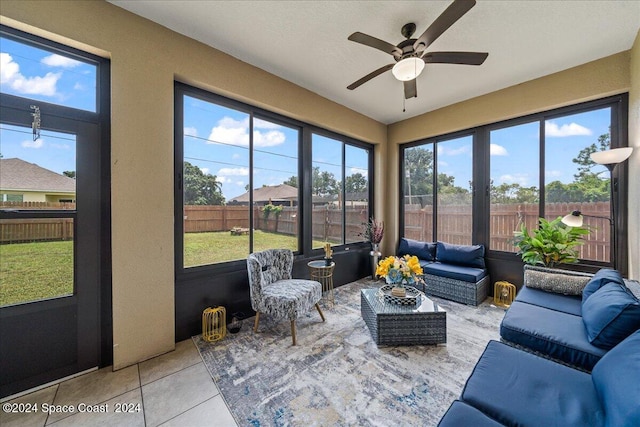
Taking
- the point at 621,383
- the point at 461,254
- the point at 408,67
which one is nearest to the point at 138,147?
the point at 408,67

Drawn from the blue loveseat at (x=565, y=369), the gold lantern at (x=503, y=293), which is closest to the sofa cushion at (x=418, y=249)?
the gold lantern at (x=503, y=293)

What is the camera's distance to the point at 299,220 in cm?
353

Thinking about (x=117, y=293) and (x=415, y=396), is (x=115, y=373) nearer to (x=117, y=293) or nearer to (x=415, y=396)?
(x=117, y=293)

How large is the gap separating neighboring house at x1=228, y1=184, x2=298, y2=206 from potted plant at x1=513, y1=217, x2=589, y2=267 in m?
3.10

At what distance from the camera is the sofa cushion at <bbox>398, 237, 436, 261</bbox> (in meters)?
4.07

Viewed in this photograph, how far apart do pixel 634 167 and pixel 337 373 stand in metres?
3.68

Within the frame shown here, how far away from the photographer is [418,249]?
4.19m

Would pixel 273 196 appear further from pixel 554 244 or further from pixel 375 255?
pixel 554 244

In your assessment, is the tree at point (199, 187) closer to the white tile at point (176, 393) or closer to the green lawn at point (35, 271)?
the green lawn at point (35, 271)

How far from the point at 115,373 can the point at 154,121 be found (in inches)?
86.2

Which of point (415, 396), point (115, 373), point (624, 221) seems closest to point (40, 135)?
point (115, 373)

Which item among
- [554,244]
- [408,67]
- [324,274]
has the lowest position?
[324,274]

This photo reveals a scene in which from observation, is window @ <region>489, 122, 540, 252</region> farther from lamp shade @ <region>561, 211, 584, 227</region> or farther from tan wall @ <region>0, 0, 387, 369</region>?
tan wall @ <region>0, 0, 387, 369</region>

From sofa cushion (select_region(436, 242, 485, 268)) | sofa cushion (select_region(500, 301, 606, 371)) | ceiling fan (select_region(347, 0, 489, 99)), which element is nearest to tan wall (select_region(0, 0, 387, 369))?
ceiling fan (select_region(347, 0, 489, 99))
